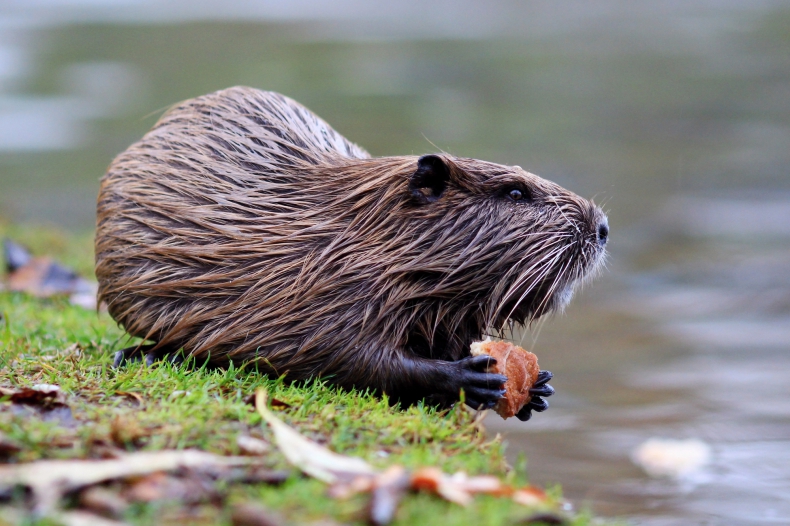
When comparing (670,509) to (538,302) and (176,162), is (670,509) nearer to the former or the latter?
(538,302)

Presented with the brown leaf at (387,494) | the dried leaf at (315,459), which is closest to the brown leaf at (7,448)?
the dried leaf at (315,459)

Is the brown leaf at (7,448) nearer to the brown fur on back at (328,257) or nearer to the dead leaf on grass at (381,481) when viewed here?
the dead leaf on grass at (381,481)

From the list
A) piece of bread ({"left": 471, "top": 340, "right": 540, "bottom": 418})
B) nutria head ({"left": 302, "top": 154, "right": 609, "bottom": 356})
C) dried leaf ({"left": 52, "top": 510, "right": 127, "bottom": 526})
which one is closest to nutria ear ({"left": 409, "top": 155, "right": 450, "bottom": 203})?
nutria head ({"left": 302, "top": 154, "right": 609, "bottom": 356})

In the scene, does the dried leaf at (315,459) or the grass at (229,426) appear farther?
the dried leaf at (315,459)

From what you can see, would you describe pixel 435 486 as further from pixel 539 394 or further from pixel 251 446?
pixel 539 394

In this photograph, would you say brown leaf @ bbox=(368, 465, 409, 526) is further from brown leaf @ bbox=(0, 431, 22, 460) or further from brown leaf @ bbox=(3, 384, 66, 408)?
brown leaf @ bbox=(3, 384, 66, 408)

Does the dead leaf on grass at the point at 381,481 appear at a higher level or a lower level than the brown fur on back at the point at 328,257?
lower

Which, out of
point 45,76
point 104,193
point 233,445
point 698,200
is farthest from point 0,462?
point 45,76
